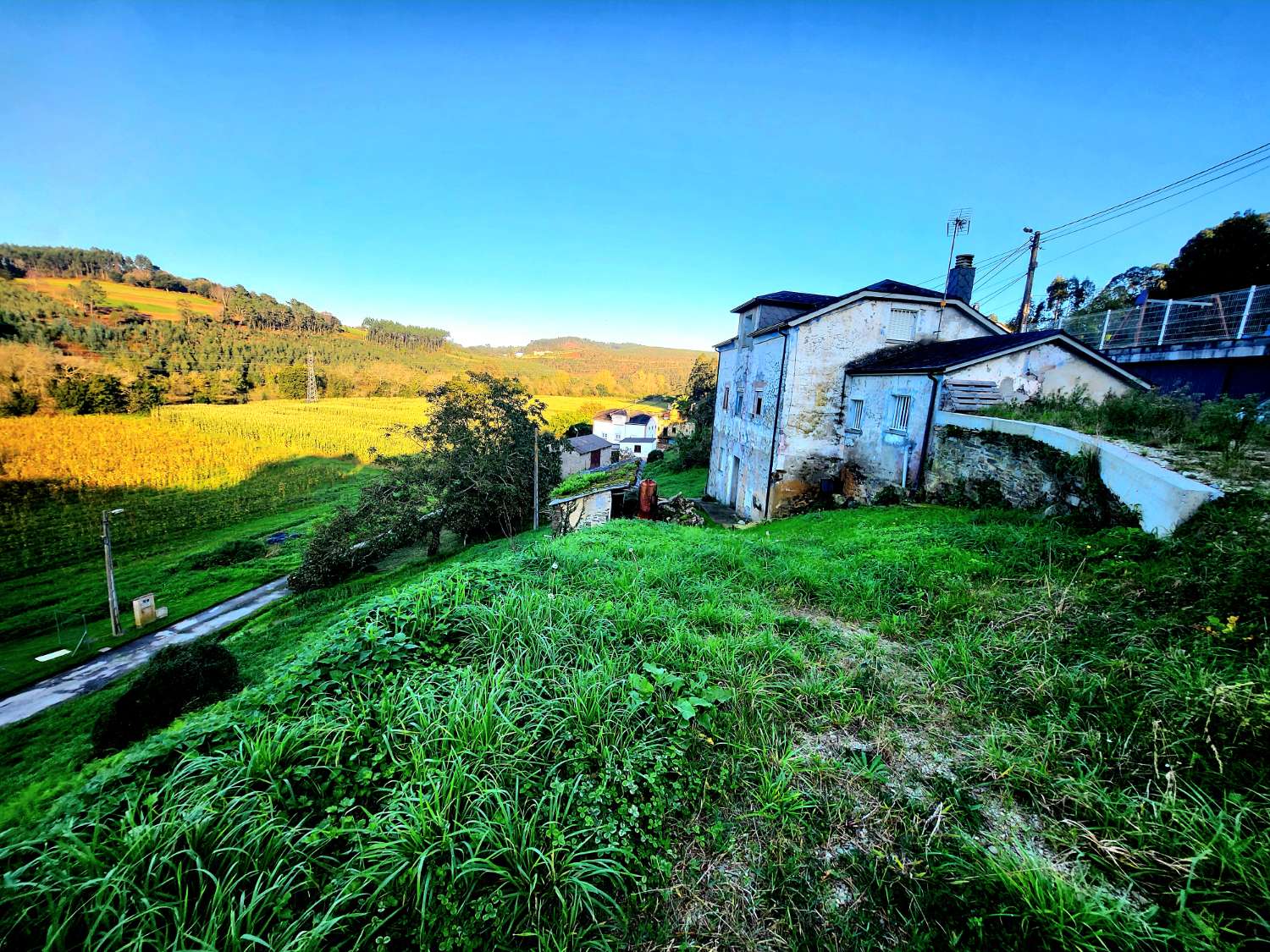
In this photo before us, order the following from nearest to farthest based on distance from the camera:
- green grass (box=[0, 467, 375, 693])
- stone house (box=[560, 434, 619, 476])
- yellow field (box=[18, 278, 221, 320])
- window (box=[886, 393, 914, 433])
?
window (box=[886, 393, 914, 433]) → green grass (box=[0, 467, 375, 693]) → stone house (box=[560, 434, 619, 476]) → yellow field (box=[18, 278, 221, 320])

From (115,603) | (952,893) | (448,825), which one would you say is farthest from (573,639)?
(115,603)

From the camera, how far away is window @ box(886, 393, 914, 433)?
36.9 feet

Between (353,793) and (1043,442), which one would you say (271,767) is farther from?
(1043,442)

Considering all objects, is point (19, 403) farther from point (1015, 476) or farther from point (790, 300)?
point (1015, 476)

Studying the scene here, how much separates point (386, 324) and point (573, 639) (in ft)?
385

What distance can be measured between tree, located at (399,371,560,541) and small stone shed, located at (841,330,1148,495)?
51.5ft

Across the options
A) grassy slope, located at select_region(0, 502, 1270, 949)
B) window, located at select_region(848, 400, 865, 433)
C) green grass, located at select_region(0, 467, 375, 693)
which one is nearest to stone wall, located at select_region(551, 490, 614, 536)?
window, located at select_region(848, 400, 865, 433)

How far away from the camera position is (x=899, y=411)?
37.8ft

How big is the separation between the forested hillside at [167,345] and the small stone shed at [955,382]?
2916cm

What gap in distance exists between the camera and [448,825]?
6.63ft

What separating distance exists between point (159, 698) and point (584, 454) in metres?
27.8

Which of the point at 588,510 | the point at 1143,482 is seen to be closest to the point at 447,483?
the point at 588,510

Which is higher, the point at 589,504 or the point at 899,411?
the point at 899,411

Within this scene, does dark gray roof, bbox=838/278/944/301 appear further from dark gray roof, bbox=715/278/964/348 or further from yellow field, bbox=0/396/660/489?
yellow field, bbox=0/396/660/489
